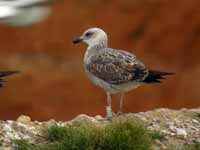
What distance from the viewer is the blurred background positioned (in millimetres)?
15906

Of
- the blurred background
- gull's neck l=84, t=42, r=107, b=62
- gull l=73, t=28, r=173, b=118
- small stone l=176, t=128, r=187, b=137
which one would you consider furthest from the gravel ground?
the blurred background

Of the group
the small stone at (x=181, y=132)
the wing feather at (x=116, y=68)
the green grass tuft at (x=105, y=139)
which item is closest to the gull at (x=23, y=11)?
the wing feather at (x=116, y=68)

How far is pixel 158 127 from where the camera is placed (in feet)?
20.9

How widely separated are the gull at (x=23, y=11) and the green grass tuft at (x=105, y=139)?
33.5ft

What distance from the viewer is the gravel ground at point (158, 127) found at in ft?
19.7

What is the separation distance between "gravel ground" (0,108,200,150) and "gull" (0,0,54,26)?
9.53 metres

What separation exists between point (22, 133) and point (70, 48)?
10.3m

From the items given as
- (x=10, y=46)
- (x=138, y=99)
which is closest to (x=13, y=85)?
(x=10, y=46)

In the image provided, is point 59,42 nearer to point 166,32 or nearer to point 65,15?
point 65,15

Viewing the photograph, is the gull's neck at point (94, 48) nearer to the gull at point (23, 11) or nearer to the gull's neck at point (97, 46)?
the gull's neck at point (97, 46)

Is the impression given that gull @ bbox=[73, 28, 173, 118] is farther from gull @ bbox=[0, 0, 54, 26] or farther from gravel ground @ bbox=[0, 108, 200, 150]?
gull @ bbox=[0, 0, 54, 26]

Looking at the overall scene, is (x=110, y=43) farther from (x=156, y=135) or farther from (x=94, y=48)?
(x=156, y=135)

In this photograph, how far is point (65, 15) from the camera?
16656mm

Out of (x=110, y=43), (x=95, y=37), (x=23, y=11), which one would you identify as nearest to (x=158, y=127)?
(x=95, y=37)
